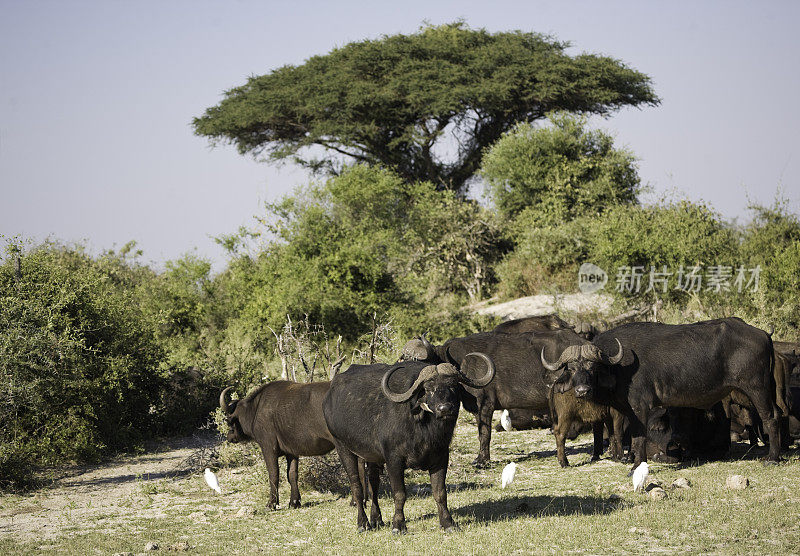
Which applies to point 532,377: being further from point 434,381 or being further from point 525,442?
point 434,381

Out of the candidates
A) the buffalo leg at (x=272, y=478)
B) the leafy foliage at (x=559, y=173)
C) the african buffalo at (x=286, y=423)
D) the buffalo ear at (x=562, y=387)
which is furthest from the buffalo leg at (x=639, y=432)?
the leafy foliage at (x=559, y=173)

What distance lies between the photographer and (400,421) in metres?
8.61

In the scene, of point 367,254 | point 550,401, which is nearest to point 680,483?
point 550,401

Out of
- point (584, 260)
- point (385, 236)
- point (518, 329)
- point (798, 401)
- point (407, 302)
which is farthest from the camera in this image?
point (584, 260)

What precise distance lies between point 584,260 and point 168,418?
696 inches

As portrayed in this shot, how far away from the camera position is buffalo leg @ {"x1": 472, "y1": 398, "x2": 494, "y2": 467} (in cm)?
1259

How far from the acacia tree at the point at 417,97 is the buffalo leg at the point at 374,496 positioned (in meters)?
30.1

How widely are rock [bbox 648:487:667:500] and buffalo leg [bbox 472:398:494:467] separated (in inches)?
127

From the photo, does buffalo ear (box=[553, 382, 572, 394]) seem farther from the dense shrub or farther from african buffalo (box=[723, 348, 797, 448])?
the dense shrub

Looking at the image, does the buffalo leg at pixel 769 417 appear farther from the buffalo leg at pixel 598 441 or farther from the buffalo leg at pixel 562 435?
the buffalo leg at pixel 562 435

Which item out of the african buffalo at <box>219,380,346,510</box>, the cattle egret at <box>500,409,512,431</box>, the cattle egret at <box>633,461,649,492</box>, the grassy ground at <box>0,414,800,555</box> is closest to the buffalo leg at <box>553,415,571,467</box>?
the grassy ground at <box>0,414,800,555</box>

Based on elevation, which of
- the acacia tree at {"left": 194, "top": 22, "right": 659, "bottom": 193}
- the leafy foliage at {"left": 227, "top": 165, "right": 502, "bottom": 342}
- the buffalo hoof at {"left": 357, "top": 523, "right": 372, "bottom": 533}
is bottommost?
the buffalo hoof at {"left": 357, "top": 523, "right": 372, "bottom": 533}

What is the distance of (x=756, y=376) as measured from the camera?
1119cm

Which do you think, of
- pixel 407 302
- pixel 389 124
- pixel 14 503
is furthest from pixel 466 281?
pixel 14 503
